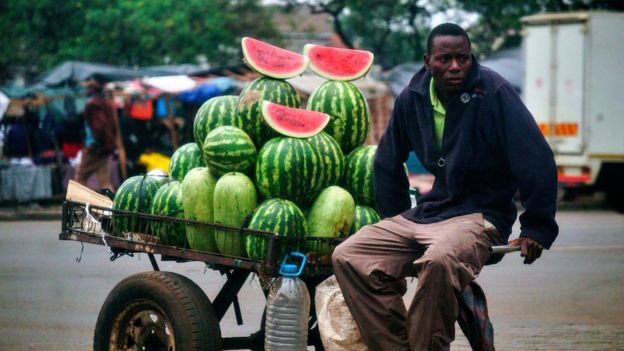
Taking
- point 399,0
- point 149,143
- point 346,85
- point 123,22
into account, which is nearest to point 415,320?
point 346,85

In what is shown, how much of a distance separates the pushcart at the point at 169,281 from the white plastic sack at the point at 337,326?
173mm

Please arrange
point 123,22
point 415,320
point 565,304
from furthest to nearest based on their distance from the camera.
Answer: point 123,22, point 565,304, point 415,320

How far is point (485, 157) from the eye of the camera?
4277 millimetres

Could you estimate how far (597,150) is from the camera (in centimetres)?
1703

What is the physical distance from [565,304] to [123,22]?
81.1ft

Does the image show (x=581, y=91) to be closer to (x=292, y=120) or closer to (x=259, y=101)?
(x=259, y=101)

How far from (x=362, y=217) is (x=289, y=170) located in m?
0.45

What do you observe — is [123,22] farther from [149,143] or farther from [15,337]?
[15,337]

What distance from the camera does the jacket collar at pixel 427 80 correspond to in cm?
430

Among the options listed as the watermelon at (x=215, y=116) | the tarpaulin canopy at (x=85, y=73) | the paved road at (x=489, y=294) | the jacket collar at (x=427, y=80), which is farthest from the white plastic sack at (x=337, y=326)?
the tarpaulin canopy at (x=85, y=73)

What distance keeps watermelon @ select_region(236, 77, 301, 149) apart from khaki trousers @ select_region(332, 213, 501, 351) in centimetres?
95

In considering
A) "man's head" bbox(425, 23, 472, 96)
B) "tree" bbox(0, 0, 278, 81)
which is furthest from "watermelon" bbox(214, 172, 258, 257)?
"tree" bbox(0, 0, 278, 81)

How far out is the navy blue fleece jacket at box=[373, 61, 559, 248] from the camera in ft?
13.6

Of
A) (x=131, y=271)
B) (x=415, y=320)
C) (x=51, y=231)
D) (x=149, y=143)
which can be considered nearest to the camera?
(x=415, y=320)
